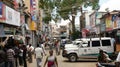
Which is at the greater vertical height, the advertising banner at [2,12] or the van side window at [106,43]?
the advertising banner at [2,12]

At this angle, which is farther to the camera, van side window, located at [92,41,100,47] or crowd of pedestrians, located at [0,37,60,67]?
van side window, located at [92,41,100,47]

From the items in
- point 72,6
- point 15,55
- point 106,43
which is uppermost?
point 72,6

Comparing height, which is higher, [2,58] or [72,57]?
[2,58]

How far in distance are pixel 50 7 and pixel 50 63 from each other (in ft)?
172

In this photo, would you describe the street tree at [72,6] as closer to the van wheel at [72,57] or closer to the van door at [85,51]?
the van wheel at [72,57]

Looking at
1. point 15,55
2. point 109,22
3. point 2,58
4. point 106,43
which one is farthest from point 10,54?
point 109,22

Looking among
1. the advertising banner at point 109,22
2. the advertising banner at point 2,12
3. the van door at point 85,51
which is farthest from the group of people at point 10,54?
the advertising banner at point 109,22

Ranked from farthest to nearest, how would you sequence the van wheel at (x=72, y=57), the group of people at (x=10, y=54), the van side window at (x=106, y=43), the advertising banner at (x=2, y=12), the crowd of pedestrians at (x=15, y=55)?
the van wheel at (x=72, y=57), the van side window at (x=106, y=43), the advertising banner at (x=2, y=12), the group of people at (x=10, y=54), the crowd of pedestrians at (x=15, y=55)

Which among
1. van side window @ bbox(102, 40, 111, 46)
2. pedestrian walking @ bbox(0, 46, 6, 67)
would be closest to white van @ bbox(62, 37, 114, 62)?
van side window @ bbox(102, 40, 111, 46)

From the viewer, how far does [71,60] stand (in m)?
29.8

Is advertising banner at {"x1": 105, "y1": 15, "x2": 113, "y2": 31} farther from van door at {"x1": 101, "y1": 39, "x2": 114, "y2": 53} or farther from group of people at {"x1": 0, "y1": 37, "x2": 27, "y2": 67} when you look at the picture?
group of people at {"x1": 0, "y1": 37, "x2": 27, "y2": 67}

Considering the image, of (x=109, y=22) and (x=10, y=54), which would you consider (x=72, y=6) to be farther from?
(x=10, y=54)

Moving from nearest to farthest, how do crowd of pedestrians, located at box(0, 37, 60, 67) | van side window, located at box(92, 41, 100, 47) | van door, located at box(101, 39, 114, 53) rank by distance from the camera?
1. crowd of pedestrians, located at box(0, 37, 60, 67)
2. van door, located at box(101, 39, 114, 53)
3. van side window, located at box(92, 41, 100, 47)

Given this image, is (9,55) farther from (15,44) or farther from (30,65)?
(30,65)
